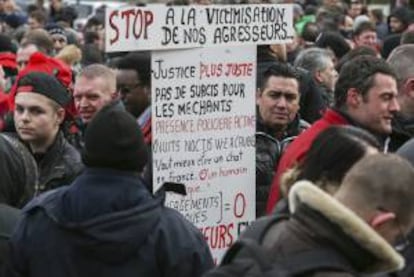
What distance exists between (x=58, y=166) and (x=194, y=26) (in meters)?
1.14

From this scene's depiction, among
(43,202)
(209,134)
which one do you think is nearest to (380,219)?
(43,202)

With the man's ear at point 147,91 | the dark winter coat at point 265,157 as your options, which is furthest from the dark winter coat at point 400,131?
the man's ear at point 147,91

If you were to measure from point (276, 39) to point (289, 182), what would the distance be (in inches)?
117

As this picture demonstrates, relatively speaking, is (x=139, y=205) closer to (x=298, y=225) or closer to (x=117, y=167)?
(x=117, y=167)

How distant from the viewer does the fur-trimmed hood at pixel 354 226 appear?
11.2 ft

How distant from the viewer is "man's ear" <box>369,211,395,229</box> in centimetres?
351

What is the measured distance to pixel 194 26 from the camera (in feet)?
22.1

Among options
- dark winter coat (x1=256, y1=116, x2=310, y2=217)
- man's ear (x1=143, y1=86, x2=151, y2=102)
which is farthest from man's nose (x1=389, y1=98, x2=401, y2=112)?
man's ear (x1=143, y1=86, x2=151, y2=102)

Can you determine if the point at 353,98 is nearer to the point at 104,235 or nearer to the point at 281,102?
the point at 281,102

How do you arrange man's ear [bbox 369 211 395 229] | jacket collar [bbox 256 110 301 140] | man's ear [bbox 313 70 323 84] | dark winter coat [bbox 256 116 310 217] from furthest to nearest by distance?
1. man's ear [bbox 313 70 323 84]
2. jacket collar [bbox 256 110 301 140]
3. dark winter coat [bbox 256 116 310 217]
4. man's ear [bbox 369 211 395 229]

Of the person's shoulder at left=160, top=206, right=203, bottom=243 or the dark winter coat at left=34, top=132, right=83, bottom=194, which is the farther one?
the dark winter coat at left=34, top=132, right=83, bottom=194

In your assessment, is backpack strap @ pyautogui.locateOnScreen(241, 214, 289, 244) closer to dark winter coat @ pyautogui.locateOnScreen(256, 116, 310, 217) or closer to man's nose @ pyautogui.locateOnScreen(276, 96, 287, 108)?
dark winter coat @ pyautogui.locateOnScreen(256, 116, 310, 217)

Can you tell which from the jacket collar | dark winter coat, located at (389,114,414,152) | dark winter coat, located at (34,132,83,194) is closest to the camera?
dark winter coat, located at (34,132,83,194)

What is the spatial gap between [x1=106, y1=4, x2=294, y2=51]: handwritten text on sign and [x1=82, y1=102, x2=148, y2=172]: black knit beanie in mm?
1589
